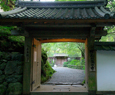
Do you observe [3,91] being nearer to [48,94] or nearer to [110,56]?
[48,94]

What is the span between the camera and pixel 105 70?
4871 mm

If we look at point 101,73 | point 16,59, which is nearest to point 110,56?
point 101,73

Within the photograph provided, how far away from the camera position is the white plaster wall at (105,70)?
4.81m

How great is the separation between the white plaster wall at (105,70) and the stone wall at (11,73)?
3.39 meters

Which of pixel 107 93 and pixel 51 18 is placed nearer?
pixel 51 18

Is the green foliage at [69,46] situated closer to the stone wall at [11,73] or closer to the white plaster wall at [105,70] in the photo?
the white plaster wall at [105,70]

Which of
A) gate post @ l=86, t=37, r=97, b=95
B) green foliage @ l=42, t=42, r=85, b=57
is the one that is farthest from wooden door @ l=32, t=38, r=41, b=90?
green foliage @ l=42, t=42, r=85, b=57

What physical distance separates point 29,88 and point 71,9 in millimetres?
4140

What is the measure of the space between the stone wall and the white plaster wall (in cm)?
339

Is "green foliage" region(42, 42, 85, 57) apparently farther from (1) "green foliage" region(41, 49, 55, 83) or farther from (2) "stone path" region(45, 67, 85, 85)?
(1) "green foliage" region(41, 49, 55, 83)

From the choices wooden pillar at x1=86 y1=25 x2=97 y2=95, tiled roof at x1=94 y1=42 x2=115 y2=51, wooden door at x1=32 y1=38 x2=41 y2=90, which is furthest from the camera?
wooden door at x1=32 y1=38 x2=41 y2=90

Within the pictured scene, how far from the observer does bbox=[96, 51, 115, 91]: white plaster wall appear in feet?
15.8

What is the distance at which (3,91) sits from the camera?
4.77m

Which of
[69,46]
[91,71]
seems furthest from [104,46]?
[69,46]
